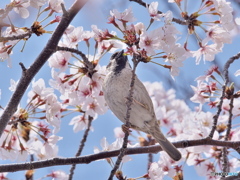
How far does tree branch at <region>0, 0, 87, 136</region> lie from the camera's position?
109 inches

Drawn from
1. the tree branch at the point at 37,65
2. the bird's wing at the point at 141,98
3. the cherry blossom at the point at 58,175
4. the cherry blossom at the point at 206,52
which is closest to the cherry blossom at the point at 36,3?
the tree branch at the point at 37,65

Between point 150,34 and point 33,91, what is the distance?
124cm

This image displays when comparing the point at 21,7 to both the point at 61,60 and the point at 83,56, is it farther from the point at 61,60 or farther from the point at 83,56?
the point at 61,60

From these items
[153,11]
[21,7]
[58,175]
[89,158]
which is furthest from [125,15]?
[58,175]

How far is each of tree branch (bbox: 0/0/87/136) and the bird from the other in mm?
831

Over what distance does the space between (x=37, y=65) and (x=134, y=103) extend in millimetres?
1086

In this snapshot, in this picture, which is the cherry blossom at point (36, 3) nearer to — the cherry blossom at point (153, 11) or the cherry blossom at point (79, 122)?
the cherry blossom at point (153, 11)

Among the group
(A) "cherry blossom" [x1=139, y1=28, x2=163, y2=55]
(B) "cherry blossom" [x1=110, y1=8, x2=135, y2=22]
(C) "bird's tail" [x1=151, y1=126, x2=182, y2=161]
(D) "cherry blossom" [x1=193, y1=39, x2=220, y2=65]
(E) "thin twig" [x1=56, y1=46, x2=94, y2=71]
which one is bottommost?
(C) "bird's tail" [x1=151, y1=126, x2=182, y2=161]

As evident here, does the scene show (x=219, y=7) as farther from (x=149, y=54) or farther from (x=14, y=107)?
(x=14, y=107)

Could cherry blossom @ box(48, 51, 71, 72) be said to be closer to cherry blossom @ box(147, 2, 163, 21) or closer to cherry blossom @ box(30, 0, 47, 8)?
cherry blossom @ box(30, 0, 47, 8)

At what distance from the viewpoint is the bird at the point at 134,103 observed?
3.48 meters

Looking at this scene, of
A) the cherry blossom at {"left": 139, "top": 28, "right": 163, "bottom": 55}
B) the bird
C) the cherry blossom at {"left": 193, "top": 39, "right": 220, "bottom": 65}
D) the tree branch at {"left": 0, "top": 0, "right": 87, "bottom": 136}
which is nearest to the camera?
the cherry blossom at {"left": 139, "top": 28, "right": 163, "bottom": 55}

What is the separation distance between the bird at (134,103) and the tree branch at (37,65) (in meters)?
0.83

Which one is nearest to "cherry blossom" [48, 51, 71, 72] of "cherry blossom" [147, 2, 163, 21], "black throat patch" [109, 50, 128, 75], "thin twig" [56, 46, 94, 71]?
"thin twig" [56, 46, 94, 71]
